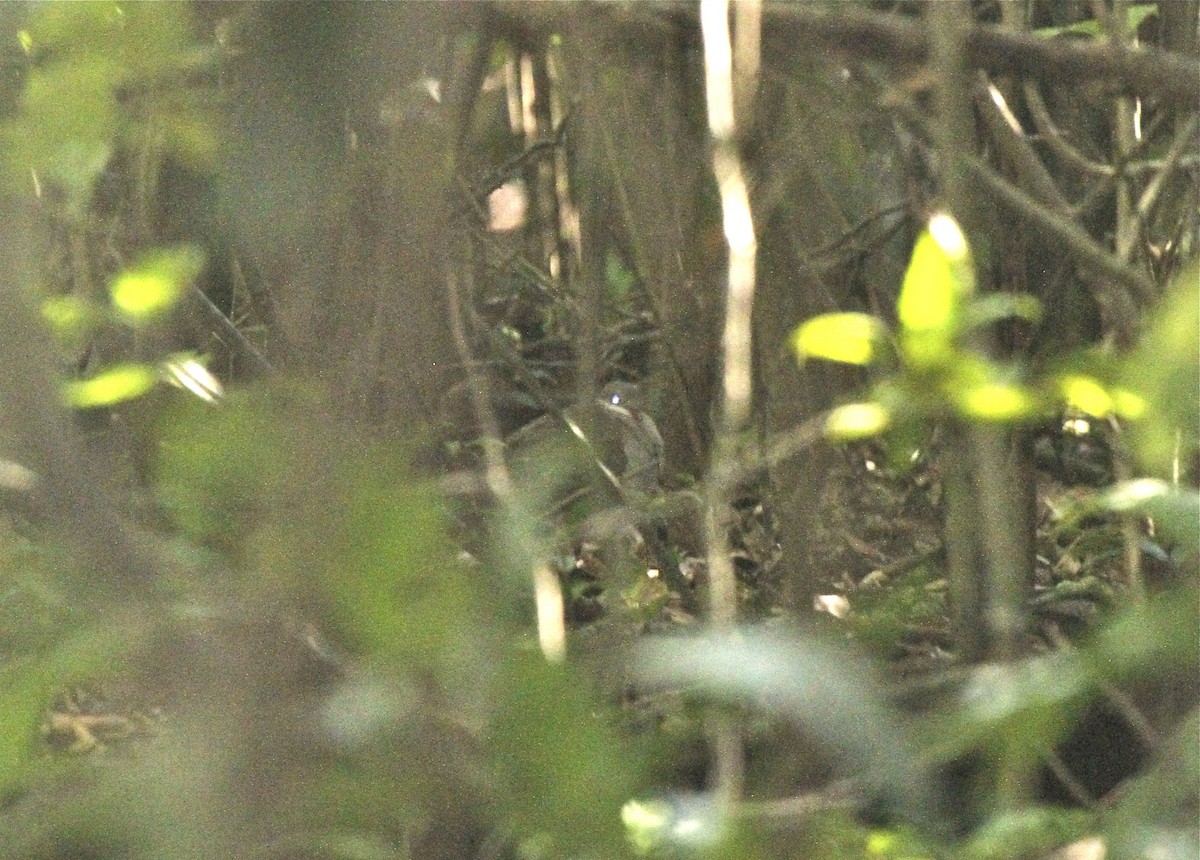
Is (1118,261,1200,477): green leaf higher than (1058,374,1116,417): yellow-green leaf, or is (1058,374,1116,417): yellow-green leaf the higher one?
(1118,261,1200,477): green leaf

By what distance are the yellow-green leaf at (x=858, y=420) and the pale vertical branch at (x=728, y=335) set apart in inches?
1.6

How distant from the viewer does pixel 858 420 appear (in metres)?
0.71

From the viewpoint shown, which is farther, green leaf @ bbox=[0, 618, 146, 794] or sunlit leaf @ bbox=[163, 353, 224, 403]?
sunlit leaf @ bbox=[163, 353, 224, 403]

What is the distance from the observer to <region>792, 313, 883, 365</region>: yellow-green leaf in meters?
0.71

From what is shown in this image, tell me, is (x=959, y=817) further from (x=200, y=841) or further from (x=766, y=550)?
→ (x=200, y=841)

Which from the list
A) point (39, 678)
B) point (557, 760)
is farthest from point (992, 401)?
point (39, 678)

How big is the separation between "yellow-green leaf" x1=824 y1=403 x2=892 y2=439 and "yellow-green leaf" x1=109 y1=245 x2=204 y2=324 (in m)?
0.28

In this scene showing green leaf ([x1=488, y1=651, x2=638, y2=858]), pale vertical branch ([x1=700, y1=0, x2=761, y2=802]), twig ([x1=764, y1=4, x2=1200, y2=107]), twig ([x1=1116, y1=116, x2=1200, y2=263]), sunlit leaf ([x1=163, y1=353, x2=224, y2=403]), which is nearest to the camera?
green leaf ([x1=488, y1=651, x2=638, y2=858])

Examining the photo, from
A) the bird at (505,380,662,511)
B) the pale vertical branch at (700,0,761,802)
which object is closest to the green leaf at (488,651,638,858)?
the pale vertical branch at (700,0,761,802)

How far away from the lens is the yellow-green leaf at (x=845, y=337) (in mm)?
711

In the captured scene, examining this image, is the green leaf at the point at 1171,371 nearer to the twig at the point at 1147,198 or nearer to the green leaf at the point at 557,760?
the green leaf at the point at 557,760

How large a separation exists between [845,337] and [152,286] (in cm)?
28

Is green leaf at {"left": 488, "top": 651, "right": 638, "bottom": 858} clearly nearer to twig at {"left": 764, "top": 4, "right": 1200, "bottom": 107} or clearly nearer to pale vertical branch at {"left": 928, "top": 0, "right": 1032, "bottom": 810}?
pale vertical branch at {"left": 928, "top": 0, "right": 1032, "bottom": 810}

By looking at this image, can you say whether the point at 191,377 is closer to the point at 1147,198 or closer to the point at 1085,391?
the point at 1085,391
